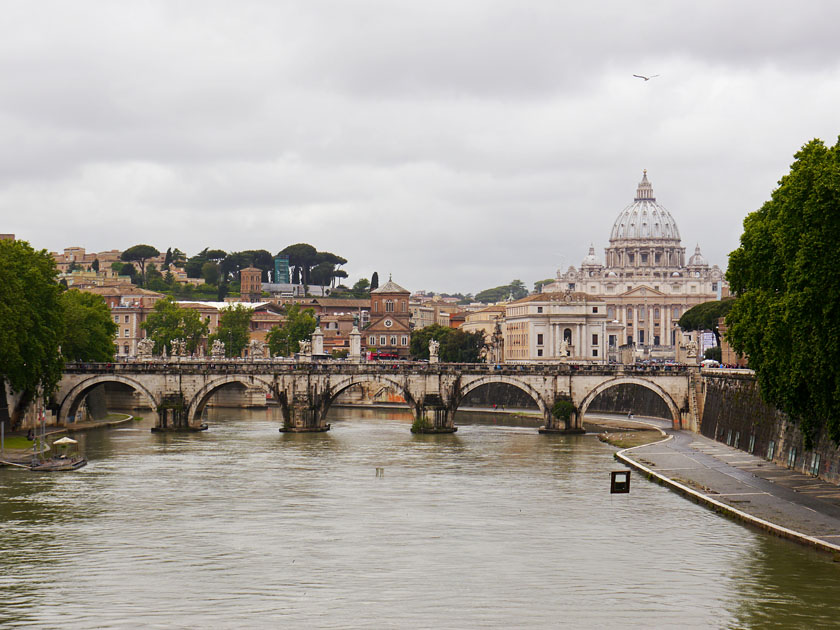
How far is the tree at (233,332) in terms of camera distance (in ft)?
433

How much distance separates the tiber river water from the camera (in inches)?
1151

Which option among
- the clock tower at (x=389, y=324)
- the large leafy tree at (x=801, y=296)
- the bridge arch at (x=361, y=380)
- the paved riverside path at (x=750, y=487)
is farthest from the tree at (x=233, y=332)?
the large leafy tree at (x=801, y=296)

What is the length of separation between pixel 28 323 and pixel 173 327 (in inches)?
2540

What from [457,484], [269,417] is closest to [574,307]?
[269,417]

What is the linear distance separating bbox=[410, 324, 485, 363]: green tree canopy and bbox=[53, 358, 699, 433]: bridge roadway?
68.3 metres

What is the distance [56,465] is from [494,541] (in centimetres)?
2215

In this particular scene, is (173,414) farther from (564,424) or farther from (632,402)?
(632,402)

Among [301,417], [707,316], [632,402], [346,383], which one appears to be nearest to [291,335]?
[707,316]

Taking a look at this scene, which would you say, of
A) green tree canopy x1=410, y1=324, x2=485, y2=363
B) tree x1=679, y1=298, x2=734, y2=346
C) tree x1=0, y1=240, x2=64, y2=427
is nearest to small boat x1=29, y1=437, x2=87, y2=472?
tree x1=0, y1=240, x2=64, y2=427

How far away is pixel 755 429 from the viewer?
5562cm

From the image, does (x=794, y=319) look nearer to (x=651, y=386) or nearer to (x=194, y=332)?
(x=651, y=386)

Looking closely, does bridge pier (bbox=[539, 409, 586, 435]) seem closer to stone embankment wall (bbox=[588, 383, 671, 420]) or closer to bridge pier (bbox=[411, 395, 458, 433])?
bridge pier (bbox=[411, 395, 458, 433])

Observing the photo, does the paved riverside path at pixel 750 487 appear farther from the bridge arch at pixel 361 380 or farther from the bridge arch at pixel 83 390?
the bridge arch at pixel 83 390

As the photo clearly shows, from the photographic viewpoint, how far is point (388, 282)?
161000 mm
